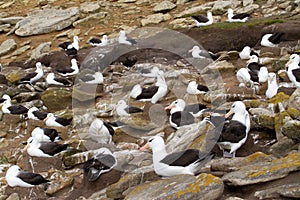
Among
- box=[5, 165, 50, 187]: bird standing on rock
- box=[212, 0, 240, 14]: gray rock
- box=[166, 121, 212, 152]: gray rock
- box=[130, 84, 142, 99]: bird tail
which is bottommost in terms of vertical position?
box=[212, 0, 240, 14]: gray rock

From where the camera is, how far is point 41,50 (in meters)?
24.7

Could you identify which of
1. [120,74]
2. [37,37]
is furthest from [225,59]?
[37,37]

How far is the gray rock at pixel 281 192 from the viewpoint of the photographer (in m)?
6.77

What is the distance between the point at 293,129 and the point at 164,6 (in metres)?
19.7

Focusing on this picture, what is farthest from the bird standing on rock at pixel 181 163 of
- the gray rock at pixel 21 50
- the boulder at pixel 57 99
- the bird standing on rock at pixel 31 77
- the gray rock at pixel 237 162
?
the gray rock at pixel 21 50

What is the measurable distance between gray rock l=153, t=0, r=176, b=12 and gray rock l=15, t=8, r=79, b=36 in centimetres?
477

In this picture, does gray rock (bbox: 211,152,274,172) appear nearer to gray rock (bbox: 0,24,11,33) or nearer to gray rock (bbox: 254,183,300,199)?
gray rock (bbox: 254,183,300,199)

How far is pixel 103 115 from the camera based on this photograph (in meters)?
15.2

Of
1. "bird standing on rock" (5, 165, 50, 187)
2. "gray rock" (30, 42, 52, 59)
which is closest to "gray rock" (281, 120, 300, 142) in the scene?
"bird standing on rock" (5, 165, 50, 187)

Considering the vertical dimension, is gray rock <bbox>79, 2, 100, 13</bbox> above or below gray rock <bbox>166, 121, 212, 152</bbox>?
below

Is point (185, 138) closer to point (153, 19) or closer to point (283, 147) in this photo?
point (283, 147)

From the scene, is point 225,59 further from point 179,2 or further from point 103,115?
point 179,2

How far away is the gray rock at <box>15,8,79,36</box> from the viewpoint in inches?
1080

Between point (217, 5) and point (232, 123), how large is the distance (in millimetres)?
17089
